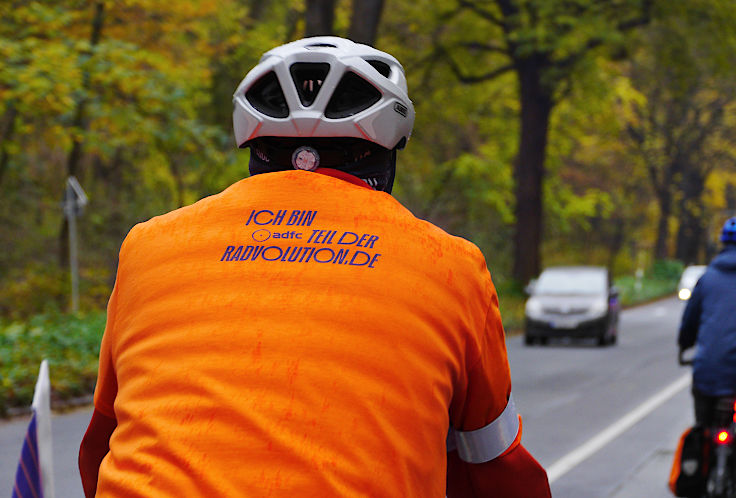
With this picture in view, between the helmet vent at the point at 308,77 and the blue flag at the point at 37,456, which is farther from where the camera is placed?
the blue flag at the point at 37,456

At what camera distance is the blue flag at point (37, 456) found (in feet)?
8.85

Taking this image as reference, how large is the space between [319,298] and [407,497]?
38cm

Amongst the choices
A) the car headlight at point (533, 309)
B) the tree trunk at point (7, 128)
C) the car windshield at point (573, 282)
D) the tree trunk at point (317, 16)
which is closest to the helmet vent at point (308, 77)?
the tree trunk at point (317, 16)

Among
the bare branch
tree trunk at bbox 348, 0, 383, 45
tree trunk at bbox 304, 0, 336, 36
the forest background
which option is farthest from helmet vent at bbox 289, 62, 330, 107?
the bare branch

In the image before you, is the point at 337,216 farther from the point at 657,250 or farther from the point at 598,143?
the point at 657,250

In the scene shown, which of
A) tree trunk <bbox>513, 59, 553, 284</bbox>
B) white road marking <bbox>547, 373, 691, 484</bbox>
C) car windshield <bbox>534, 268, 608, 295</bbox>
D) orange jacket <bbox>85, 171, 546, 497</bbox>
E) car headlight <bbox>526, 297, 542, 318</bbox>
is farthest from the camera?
tree trunk <bbox>513, 59, 553, 284</bbox>

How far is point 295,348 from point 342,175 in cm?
44

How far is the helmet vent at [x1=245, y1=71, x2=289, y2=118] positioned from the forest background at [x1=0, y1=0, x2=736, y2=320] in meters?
11.0

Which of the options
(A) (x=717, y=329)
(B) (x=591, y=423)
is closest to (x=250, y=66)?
(B) (x=591, y=423)

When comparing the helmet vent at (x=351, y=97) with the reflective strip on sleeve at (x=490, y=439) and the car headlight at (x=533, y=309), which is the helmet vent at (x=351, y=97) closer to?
the reflective strip on sleeve at (x=490, y=439)

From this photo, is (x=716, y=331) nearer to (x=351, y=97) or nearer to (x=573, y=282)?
(x=351, y=97)

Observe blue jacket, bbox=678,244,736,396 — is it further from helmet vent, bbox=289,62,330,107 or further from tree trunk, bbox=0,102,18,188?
tree trunk, bbox=0,102,18,188

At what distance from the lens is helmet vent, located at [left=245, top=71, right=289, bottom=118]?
7.48 ft

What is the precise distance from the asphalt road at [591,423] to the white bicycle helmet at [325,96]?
615cm
